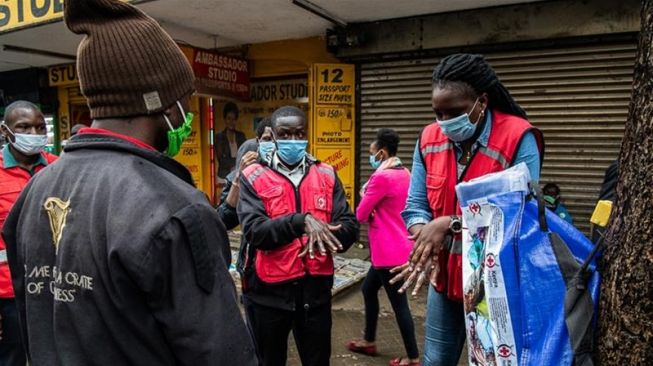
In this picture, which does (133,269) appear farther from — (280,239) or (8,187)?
(8,187)

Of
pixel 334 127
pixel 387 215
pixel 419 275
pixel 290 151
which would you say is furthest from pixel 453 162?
pixel 334 127

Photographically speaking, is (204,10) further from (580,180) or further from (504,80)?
(580,180)

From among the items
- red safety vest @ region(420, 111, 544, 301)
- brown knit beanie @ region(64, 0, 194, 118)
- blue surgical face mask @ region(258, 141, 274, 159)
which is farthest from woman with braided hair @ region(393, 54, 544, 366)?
brown knit beanie @ region(64, 0, 194, 118)

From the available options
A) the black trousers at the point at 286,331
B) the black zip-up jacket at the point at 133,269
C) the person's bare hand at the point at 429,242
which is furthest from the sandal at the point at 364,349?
the black zip-up jacket at the point at 133,269

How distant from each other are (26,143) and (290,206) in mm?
1879

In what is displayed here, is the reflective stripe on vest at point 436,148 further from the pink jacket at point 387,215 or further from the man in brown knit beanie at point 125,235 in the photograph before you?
the pink jacket at point 387,215

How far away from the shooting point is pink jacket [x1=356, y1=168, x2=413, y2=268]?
4.02 m

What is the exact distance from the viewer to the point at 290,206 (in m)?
2.84

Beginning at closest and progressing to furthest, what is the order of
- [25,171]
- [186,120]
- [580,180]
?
[186,120], [25,171], [580,180]

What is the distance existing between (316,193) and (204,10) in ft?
14.6

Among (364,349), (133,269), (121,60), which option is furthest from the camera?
(364,349)

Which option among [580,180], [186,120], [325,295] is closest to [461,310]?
[325,295]

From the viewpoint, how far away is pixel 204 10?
633cm

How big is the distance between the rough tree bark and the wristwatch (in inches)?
31.9
